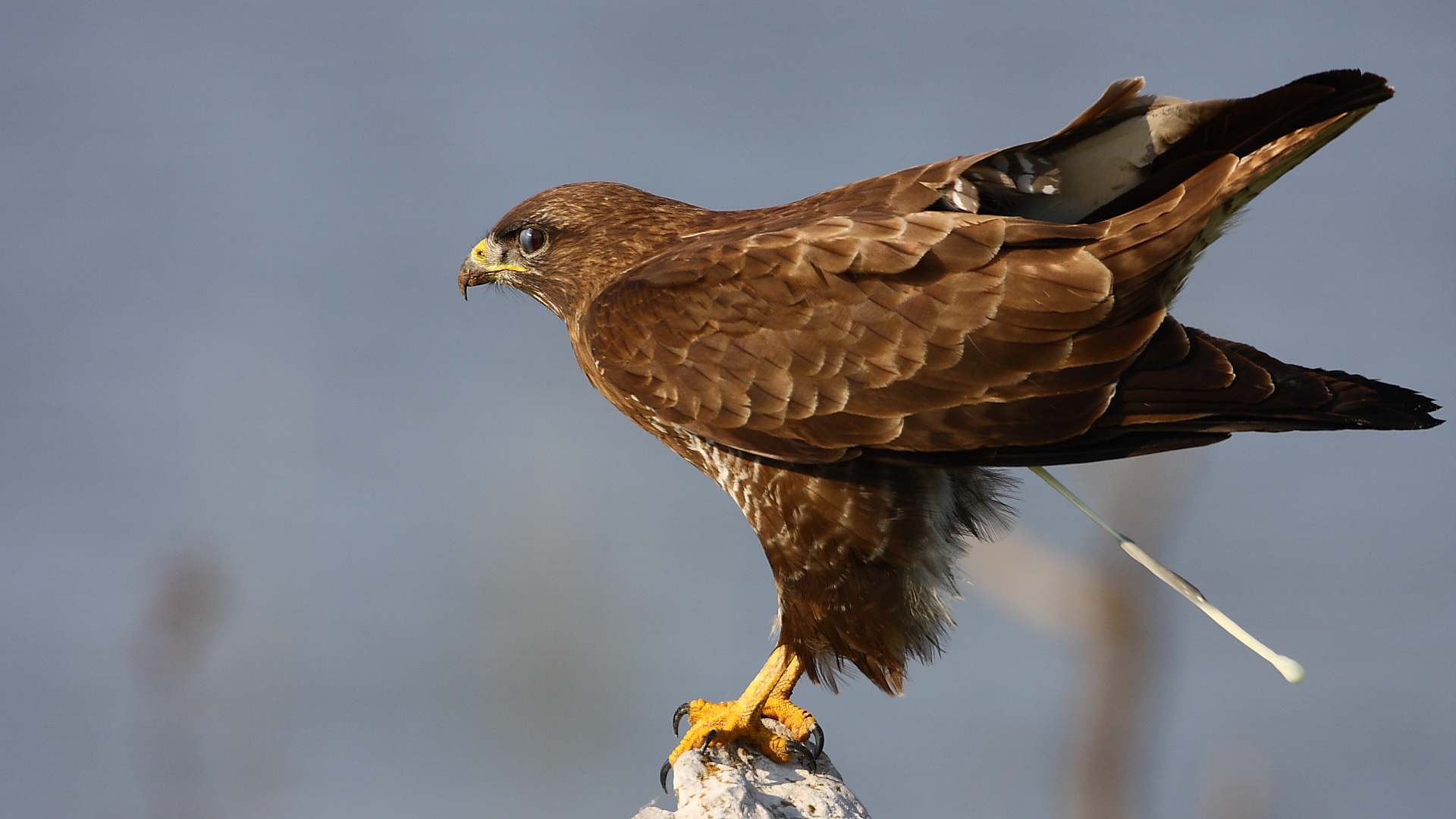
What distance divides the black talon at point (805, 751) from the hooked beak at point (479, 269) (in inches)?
86.0

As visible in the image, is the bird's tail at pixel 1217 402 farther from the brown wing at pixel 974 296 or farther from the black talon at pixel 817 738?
the black talon at pixel 817 738

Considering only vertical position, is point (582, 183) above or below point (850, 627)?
above

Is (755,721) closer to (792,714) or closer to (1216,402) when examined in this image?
(792,714)

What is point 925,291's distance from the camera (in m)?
3.98

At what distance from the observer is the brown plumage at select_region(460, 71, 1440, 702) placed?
3.77 metres

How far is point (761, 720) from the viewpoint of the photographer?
14.7 feet

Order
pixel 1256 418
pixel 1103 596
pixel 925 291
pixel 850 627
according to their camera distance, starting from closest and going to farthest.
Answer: pixel 1256 418 → pixel 925 291 → pixel 850 627 → pixel 1103 596

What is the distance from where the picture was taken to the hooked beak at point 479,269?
5.31m

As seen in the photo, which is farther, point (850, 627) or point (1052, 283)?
point (850, 627)

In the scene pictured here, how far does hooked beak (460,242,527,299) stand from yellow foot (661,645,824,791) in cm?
196

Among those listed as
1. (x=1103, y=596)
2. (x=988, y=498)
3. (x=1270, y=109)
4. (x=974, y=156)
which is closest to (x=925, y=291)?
(x=974, y=156)

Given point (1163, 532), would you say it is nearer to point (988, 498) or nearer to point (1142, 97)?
point (988, 498)

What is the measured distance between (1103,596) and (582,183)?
343cm

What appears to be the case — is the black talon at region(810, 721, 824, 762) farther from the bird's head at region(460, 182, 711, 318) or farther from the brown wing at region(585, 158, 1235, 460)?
the bird's head at region(460, 182, 711, 318)
